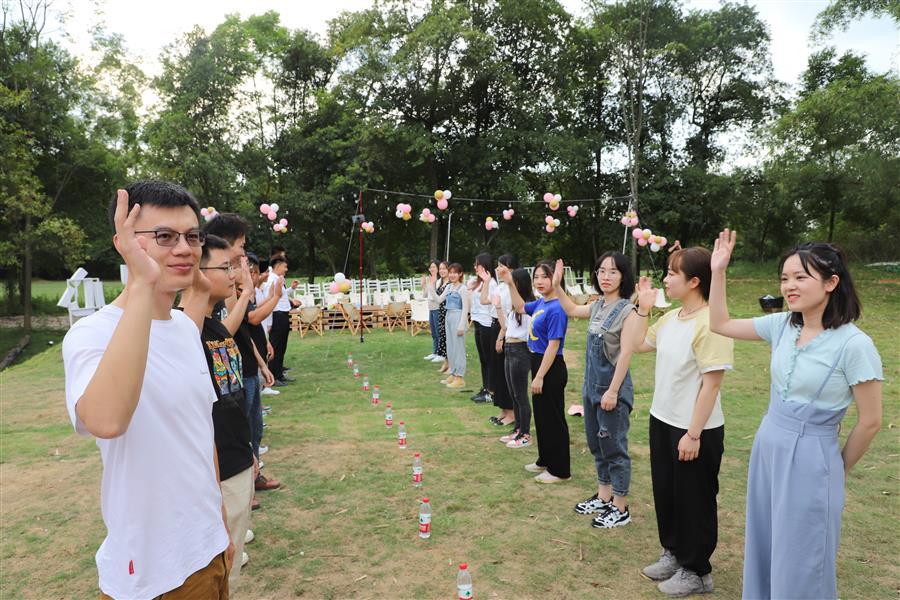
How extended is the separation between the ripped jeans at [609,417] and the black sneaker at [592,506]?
19cm

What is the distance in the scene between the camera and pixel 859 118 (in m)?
18.4

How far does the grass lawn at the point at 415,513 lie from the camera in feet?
11.4

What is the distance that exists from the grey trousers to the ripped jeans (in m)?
4.70

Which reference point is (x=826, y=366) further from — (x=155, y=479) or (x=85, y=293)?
(x=85, y=293)

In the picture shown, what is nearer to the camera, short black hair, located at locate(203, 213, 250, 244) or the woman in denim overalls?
short black hair, located at locate(203, 213, 250, 244)

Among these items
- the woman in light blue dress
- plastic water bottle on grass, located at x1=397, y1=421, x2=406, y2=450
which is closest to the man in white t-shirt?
the woman in light blue dress

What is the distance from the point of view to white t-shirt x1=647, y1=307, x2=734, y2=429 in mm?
3078

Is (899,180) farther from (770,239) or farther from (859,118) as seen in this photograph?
(770,239)

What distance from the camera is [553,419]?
485 centimetres

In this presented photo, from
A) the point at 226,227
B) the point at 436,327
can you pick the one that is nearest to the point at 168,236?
the point at 226,227

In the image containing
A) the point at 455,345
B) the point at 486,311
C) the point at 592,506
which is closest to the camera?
the point at 592,506

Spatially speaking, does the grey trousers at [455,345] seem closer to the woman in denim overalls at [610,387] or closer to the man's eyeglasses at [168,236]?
the woman in denim overalls at [610,387]

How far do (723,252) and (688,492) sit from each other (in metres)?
→ 1.49

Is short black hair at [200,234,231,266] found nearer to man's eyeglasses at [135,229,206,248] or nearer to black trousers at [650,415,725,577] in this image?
man's eyeglasses at [135,229,206,248]
